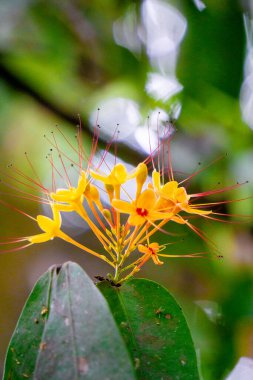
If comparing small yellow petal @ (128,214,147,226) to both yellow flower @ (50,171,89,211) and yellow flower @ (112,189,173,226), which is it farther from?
yellow flower @ (50,171,89,211)

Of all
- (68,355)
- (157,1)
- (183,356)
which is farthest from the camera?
(157,1)

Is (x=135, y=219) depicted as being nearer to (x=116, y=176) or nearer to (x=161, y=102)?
(x=116, y=176)

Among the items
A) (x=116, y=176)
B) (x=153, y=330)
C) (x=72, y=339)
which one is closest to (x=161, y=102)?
(x=116, y=176)

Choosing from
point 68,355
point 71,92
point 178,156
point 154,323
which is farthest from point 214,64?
point 68,355

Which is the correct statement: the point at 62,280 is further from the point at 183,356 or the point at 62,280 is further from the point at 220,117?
the point at 220,117

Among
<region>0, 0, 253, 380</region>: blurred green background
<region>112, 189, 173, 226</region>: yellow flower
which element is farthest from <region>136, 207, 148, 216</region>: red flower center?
<region>0, 0, 253, 380</region>: blurred green background

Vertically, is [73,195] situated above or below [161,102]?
below
